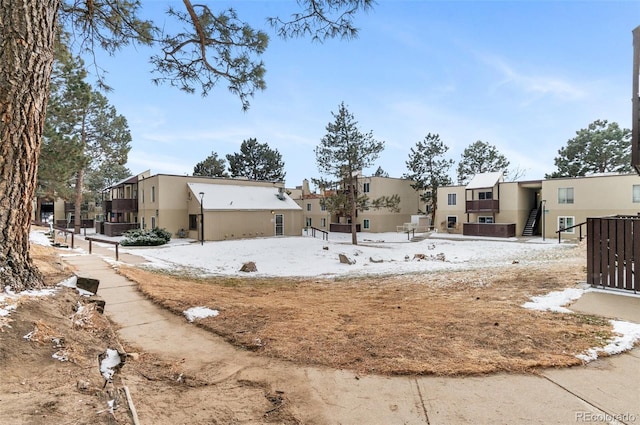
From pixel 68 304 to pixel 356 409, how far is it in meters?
3.33

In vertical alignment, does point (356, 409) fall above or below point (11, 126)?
below

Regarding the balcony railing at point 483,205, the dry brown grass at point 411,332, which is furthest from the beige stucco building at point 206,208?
the dry brown grass at point 411,332

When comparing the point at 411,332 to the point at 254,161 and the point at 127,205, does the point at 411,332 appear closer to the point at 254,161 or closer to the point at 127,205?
the point at 127,205

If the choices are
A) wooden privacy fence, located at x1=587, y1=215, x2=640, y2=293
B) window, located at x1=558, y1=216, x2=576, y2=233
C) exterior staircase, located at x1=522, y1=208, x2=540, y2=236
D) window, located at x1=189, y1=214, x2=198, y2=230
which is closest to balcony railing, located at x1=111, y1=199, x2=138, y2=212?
window, located at x1=189, y1=214, x2=198, y2=230

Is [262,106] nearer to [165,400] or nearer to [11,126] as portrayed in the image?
[11,126]

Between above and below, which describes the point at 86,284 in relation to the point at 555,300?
above

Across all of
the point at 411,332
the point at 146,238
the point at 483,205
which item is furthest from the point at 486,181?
the point at 411,332

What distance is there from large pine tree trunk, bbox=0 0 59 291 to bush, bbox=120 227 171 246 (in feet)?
63.7

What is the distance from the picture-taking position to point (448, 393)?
101 inches

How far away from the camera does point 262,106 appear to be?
7.58 m

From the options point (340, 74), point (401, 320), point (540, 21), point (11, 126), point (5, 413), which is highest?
point (540, 21)

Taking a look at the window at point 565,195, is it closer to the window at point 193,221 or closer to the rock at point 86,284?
the window at point 193,221

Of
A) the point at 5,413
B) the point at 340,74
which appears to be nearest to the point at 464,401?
the point at 5,413

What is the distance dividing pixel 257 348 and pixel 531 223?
33080 mm
